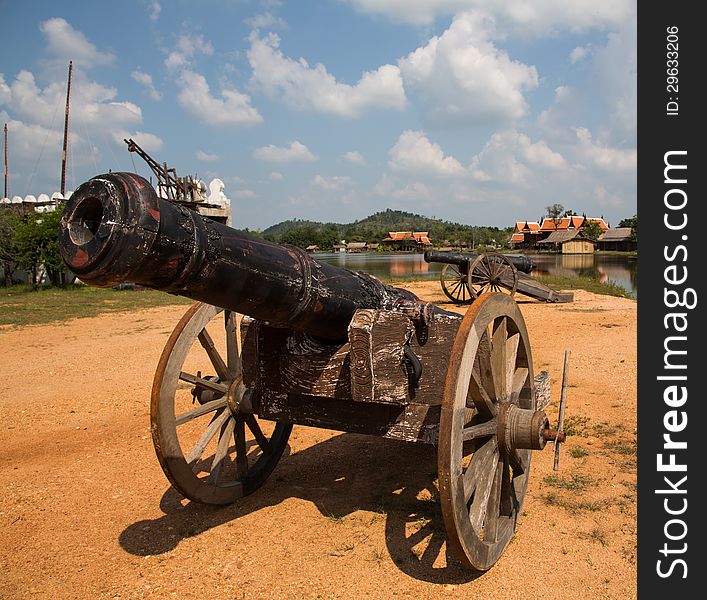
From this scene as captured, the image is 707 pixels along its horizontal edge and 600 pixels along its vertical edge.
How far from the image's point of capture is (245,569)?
3252 millimetres

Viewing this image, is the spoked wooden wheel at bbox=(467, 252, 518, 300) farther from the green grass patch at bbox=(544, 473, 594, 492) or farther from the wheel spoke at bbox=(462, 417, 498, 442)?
the wheel spoke at bbox=(462, 417, 498, 442)

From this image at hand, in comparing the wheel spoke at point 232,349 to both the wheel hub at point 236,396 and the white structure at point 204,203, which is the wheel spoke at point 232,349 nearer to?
the wheel hub at point 236,396

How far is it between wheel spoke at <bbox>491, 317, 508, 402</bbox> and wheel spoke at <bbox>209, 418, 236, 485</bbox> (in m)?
1.91

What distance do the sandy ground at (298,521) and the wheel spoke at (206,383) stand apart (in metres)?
0.84

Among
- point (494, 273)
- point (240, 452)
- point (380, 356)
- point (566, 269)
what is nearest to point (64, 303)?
point (494, 273)

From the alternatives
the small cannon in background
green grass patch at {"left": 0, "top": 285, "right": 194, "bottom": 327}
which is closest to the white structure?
green grass patch at {"left": 0, "top": 285, "right": 194, "bottom": 327}

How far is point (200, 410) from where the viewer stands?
3865mm

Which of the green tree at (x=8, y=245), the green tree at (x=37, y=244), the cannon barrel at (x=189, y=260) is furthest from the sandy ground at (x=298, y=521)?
the green tree at (x=8, y=245)

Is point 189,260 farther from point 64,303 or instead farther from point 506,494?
point 64,303

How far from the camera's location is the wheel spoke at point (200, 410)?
12.2 feet

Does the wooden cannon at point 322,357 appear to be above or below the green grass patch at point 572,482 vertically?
above
